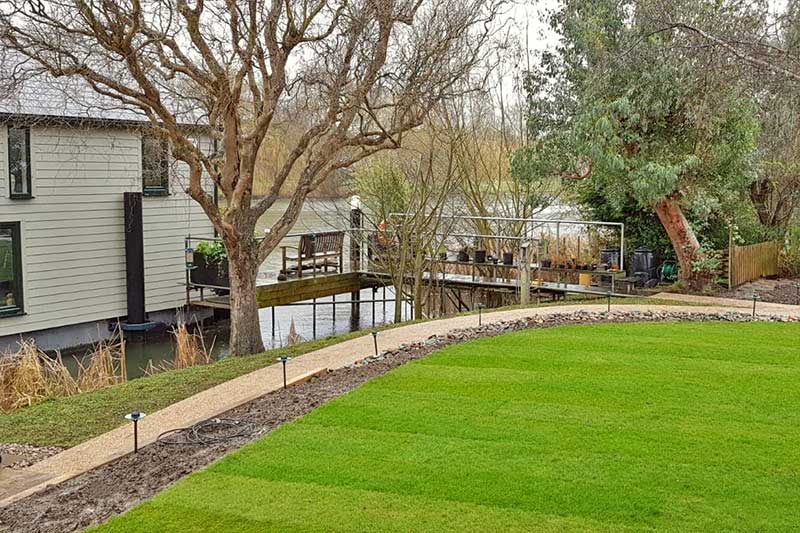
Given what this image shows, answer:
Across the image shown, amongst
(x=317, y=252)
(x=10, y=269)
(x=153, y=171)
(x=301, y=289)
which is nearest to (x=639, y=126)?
(x=317, y=252)

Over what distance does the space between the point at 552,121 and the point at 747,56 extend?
6.31 m

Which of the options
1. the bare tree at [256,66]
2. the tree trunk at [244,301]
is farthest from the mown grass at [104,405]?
the bare tree at [256,66]

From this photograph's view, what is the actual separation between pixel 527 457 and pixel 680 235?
956cm

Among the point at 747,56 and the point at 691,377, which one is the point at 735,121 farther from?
the point at 691,377

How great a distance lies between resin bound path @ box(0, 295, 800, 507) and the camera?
225 inches

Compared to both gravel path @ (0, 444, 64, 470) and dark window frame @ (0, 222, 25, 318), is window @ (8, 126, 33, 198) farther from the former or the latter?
gravel path @ (0, 444, 64, 470)

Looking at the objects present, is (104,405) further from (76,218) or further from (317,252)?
(317,252)

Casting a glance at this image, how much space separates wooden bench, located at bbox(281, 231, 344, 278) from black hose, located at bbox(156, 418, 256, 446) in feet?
28.8

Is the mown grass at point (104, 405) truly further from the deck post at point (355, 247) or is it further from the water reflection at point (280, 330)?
the deck post at point (355, 247)

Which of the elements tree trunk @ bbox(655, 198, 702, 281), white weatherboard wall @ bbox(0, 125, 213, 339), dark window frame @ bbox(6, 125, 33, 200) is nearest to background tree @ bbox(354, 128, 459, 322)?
tree trunk @ bbox(655, 198, 702, 281)

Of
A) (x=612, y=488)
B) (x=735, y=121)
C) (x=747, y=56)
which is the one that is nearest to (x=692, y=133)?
(x=735, y=121)

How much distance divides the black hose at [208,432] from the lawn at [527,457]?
396 millimetres

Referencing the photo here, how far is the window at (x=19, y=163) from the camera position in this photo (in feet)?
43.3

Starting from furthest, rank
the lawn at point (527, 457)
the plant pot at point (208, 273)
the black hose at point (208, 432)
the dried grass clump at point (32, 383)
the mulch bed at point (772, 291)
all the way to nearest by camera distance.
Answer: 1. the plant pot at point (208, 273)
2. the mulch bed at point (772, 291)
3. the dried grass clump at point (32, 383)
4. the black hose at point (208, 432)
5. the lawn at point (527, 457)
